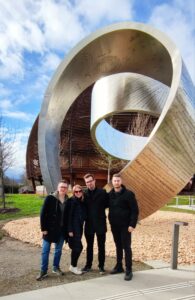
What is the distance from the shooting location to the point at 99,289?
4898 millimetres

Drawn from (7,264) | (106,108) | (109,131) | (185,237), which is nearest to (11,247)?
(7,264)

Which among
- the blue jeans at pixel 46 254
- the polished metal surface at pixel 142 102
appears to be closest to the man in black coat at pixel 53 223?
the blue jeans at pixel 46 254

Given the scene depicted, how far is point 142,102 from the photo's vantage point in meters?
11.8

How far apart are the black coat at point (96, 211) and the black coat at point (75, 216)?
0.50ft

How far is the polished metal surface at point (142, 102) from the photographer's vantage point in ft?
26.7

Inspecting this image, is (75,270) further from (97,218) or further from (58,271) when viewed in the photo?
(97,218)

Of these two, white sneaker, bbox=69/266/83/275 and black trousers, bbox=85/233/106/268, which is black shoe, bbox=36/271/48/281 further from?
black trousers, bbox=85/233/106/268

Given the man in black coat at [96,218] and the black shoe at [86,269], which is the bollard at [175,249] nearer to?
the man in black coat at [96,218]

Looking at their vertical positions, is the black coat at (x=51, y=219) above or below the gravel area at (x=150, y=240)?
above

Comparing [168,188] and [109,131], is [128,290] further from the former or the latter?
[109,131]

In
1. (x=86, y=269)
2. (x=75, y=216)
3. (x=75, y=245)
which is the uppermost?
(x=75, y=216)

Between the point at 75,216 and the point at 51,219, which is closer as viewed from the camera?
the point at 51,219

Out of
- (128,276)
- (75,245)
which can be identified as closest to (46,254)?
(75,245)

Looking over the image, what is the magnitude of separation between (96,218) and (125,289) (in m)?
1.36
